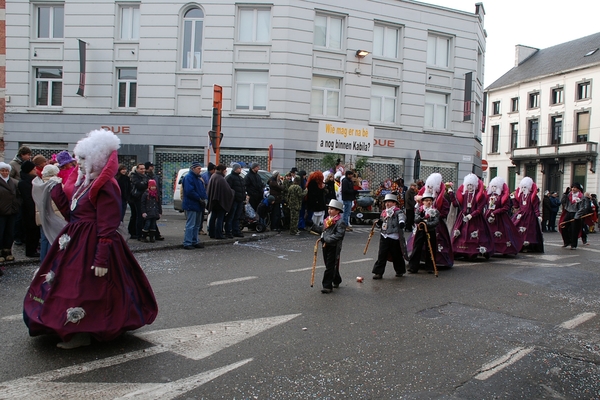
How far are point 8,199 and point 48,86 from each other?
58.4 feet

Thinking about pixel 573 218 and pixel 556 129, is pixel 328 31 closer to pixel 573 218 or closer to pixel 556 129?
pixel 573 218

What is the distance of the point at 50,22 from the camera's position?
80.7ft

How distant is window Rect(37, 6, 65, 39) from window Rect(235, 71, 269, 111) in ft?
27.8

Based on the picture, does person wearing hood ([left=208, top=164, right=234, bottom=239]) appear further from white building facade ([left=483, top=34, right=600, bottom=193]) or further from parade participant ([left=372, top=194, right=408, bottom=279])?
white building facade ([left=483, top=34, right=600, bottom=193])

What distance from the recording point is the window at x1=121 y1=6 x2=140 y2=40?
2427 cm

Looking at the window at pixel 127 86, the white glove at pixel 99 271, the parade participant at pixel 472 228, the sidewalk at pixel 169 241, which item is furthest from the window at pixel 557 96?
the white glove at pixel 99 271

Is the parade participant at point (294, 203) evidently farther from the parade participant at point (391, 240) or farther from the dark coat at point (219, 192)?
the parade participant at point (391, 240)

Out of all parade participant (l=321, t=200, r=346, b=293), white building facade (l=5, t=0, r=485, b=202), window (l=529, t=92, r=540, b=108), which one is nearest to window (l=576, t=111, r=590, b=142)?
window (l=529, t=92, r=540, b=108)

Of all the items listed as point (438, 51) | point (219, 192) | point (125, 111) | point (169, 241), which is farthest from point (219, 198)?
point (438, 51)

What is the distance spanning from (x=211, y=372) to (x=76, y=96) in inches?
894

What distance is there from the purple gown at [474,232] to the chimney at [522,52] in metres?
52.5

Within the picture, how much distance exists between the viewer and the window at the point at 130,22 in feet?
79.6

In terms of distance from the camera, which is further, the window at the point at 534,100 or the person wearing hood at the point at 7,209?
the window at the point at 534,100

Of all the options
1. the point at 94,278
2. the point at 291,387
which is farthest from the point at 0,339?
the point at 291,387
